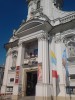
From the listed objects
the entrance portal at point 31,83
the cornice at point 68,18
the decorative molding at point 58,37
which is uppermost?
the cornice at point 68,18

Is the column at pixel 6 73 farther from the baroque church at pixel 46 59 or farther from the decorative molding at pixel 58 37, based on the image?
the decorative molding at pixel 58 37

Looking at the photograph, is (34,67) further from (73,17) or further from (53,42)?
(73,17)

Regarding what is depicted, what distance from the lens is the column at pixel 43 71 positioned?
14.1 metres

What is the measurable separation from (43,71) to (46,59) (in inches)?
56.9

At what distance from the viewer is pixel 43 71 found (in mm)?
15047

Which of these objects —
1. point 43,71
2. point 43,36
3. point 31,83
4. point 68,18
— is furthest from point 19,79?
point 68,18

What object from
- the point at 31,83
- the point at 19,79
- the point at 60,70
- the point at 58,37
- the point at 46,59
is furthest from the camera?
the point at 31,83

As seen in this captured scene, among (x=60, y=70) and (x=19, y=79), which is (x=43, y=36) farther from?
(x=19, y=79)

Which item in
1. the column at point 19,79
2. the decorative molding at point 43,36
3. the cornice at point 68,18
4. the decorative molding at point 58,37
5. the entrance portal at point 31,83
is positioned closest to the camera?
the column at point 19,79

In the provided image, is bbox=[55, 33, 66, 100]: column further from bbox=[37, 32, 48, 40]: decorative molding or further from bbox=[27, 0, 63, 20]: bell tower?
bbox=[27, 0, 63, 20]: bell tower

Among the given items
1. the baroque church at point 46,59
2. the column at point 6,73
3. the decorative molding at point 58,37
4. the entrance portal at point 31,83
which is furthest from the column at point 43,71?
the column at point 6,73

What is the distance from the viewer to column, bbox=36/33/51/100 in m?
14.1

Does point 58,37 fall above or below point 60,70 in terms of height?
above

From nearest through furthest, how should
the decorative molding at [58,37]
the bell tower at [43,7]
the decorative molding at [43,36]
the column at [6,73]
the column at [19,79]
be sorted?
the column at [19,79], the decorative molding at [43,36], the decorative molding at [58,37], the column at [6,73], the bell tower at [43,7]
